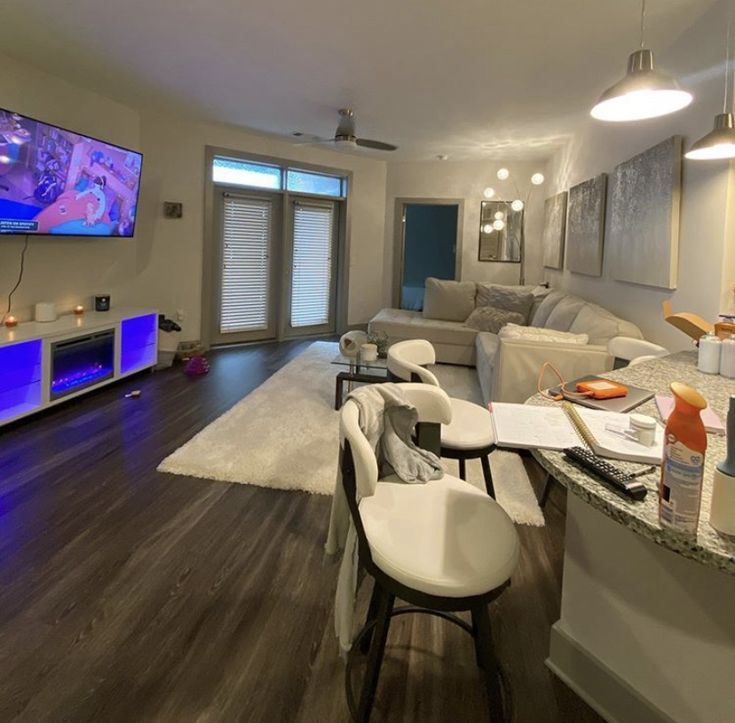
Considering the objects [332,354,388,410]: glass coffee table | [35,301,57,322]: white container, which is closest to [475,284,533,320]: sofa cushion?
[332,354,388,410]: glass coffee table

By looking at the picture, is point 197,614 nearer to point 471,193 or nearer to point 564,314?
point 564,314

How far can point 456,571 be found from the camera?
115 cm

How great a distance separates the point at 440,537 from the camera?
127cm

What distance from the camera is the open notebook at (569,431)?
1099 mm

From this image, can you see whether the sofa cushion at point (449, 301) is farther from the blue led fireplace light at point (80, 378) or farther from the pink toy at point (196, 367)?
the blue led fireplace light at point (80, 378)

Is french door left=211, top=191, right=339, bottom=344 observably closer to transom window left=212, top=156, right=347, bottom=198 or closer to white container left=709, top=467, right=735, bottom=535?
transom window left=212, top=156, right=347, bottom=198

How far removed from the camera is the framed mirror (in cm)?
721

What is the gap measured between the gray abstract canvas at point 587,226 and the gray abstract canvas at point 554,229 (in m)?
0.29

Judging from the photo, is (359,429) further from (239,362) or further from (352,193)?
(352,193)

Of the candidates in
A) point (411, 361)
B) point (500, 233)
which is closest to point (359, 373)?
point (411, 361)

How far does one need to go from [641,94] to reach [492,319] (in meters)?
4.13

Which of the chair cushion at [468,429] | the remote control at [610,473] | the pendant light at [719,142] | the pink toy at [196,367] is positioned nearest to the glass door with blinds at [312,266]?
the pink toy at [196,367]

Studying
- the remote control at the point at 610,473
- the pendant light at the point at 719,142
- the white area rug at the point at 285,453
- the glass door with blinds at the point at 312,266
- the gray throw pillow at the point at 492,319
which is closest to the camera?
the remote control at the point at 610,473

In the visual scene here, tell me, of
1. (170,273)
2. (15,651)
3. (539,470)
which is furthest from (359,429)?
(170,273)
